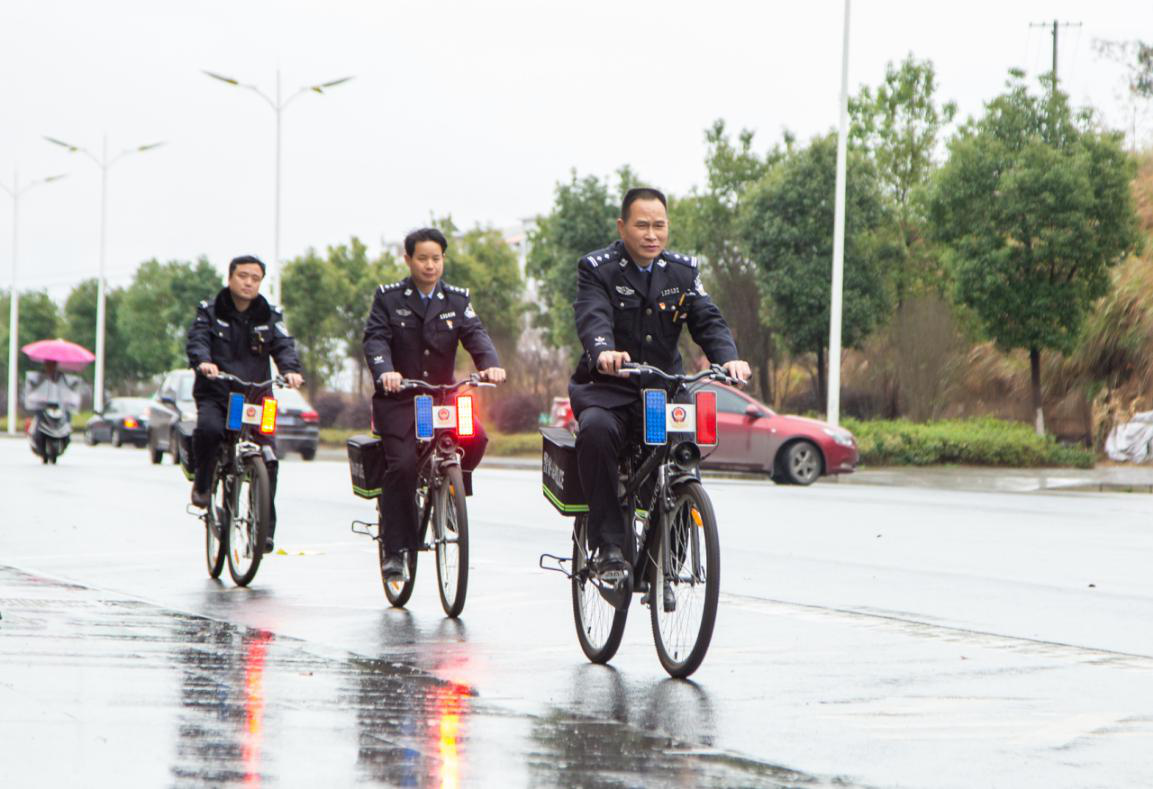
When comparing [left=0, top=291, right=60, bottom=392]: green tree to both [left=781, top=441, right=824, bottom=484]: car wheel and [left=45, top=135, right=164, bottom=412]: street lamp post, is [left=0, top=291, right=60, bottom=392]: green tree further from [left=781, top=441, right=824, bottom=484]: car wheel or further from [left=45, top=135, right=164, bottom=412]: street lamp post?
[left=781, top=441, right=824, bottom=484]: car wheel

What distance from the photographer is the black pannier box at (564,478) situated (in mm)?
6781

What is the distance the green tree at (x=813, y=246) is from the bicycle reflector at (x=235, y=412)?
24.6m

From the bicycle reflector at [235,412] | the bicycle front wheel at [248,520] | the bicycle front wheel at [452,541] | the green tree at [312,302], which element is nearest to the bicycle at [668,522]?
the bicycle front wheel at [452,541]

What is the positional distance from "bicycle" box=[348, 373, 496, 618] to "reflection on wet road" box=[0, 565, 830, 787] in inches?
28.7

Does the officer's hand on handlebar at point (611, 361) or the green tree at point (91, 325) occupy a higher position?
the green tree at point (91, 325)

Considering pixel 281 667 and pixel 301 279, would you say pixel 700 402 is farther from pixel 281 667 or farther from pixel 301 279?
pixel 301 279

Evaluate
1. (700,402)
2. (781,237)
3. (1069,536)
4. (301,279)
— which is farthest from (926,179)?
(700,402)

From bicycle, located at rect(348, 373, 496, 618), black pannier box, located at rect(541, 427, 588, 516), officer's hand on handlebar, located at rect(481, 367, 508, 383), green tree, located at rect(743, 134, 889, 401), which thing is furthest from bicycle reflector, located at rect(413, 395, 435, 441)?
green tree, located at rect(743, 134, 889, 401)

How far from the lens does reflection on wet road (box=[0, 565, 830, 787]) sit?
458 centimetres

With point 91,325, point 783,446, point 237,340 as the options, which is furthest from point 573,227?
point 91,325

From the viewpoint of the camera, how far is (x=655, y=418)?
20.9ft

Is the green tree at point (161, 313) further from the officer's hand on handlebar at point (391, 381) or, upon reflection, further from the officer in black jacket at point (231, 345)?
the officer's hand on handlebar at point (391, 381)

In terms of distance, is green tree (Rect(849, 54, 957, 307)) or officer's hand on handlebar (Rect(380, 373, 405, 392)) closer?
officer's hand on handlebar (Rect(380, 373, 405, 392))

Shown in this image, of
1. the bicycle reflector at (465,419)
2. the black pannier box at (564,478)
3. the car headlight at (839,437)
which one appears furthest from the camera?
the car headlight at (839,437)
